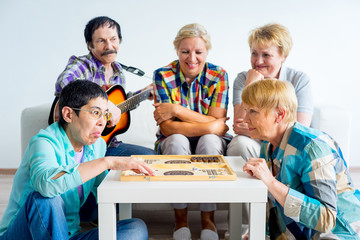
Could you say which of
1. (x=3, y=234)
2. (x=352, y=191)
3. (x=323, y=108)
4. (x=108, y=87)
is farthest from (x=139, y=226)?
(x=323, y=108)

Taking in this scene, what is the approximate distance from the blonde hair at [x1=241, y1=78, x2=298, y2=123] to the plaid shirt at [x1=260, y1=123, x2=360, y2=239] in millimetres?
68

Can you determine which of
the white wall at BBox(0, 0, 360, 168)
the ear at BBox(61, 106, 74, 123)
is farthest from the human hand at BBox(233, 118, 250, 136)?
the white wall at BBox(0, 0, 360, 168)

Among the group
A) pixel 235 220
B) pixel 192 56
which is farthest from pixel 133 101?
pixel 235 220

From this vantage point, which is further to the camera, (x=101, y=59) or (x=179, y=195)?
(x=101, y=59)

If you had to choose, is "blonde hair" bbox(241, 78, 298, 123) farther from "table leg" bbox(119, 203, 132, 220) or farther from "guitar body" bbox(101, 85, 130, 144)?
"guitar body" bbox(101, 85, 130, 144)

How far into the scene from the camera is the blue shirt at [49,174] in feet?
4.07

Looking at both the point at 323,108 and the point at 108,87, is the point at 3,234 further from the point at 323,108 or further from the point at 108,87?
the point at 323,108

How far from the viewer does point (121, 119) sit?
94.4 inches

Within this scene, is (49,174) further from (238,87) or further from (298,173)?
(238,87)

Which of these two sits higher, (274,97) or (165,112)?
(274,97)

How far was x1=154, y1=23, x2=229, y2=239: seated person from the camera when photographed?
1.96 metres

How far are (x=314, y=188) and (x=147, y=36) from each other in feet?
7.80

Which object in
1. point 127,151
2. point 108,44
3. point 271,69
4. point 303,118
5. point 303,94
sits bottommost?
point 127,151

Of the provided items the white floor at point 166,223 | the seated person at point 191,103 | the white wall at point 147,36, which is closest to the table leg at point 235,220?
the seated person at point 191,103
